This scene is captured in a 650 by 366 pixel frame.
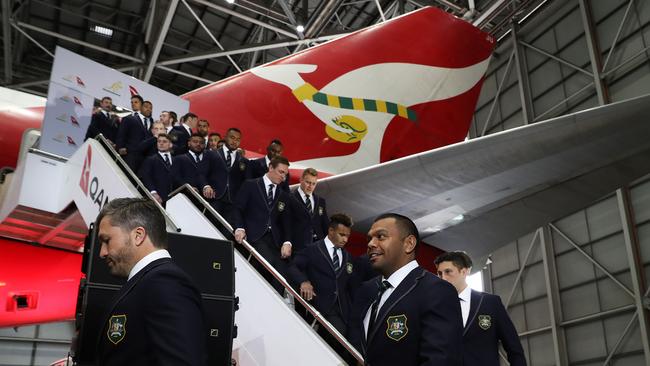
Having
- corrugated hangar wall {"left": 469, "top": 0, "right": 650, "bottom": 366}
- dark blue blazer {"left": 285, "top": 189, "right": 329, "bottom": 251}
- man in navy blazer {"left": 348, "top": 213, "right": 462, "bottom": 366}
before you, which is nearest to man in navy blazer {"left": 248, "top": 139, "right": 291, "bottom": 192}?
dark blue blazer {"left": 285, "top": 189, "right": 329, "bottom": 251}

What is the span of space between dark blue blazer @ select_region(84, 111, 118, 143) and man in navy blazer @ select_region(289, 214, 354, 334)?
5.03m

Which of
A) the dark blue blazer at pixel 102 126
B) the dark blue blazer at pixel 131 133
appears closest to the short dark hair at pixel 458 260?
the dark blue blazer at pixel 131 133

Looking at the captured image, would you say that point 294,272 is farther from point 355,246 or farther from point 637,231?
point 637,231

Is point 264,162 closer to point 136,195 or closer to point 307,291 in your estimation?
point 136,195

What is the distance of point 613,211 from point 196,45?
1824 centimetres

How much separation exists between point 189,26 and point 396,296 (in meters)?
24.5

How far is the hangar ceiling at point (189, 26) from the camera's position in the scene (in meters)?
21.2

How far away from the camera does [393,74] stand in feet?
40.4

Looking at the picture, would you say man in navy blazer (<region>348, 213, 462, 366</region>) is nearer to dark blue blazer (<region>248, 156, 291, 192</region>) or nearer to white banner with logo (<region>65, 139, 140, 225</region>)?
white banner with logo (<region>65, 139, 140, 225</region>)

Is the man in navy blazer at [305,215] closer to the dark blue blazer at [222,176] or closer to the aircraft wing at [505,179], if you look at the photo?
the dark blue blazer at [222,176]

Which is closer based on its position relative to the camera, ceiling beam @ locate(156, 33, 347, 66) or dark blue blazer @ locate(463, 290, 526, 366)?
dark blue blazer @ locate(463, 290, 526, 366)

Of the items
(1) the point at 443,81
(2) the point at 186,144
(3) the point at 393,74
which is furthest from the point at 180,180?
(1) the point at 443,81

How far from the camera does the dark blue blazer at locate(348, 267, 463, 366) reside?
2.86 meters

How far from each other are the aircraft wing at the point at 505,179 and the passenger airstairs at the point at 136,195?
3180 millimetres
